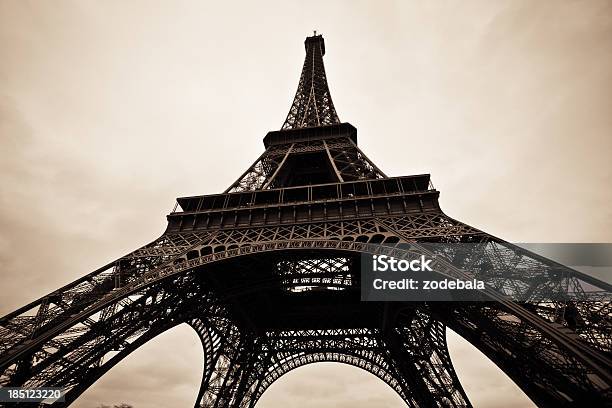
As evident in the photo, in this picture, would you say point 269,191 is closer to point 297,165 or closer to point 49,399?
point 297,165

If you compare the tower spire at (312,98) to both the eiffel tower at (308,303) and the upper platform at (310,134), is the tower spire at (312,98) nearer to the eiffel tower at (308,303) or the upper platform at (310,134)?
the eiffel tower at (308,303)

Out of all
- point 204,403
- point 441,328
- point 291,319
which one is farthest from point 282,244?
point 204,403

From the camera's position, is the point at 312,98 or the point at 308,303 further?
the point at 312,98

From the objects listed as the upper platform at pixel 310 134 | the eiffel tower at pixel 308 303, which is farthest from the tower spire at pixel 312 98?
the upper platform at pixel 310 134

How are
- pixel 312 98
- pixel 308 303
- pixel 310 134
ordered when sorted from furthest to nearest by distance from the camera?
pixel 312 98 → pixel 310 134 → pixel 308 303

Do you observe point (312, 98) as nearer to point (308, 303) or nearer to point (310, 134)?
point (310, 134)

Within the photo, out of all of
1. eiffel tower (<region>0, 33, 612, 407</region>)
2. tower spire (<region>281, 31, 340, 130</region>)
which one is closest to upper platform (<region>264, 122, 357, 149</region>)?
eiffel tower (<region>0, 33, 612, 407</region>)

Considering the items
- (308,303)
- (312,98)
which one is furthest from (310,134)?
(308,303)
